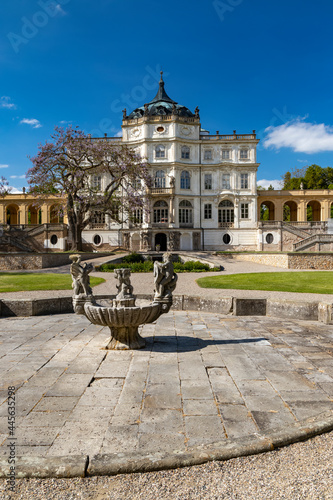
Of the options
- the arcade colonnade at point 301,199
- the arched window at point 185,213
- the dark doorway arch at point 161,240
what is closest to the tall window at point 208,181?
the arched window at point 185,213

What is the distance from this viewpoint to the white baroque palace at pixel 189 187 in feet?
145

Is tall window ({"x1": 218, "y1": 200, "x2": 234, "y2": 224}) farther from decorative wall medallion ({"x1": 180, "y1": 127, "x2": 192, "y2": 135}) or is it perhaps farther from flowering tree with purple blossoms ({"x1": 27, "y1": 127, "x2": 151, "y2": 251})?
flowering tree with purple blossoms ({"x1": 27, "y1": 127, "x2": 151, "y2": 251})

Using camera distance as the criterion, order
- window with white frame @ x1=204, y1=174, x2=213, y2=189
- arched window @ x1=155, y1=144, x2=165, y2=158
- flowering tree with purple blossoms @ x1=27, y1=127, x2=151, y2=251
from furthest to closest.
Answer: window with white frame @ x1=204, y1=174, x2=213, y2=189, arched window @ x1=155, y1=144, x2=165, y2=158, flowering tree with purple blossoms @ x1=27, y1=127, x2=151, y2=251

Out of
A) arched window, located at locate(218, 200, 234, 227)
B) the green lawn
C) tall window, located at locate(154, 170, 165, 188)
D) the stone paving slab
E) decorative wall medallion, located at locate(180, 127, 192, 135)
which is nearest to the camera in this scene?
the stone paving slab

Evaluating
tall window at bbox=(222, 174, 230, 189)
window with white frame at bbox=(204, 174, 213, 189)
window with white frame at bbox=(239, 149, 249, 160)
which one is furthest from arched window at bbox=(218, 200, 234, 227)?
window with white frame at bbox=(239, 149, 249, 160)

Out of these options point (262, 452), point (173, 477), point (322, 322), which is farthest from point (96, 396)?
point (322, 322)

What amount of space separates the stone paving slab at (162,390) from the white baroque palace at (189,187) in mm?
36523

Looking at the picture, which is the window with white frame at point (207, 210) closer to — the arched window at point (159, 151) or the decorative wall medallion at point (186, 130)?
the arched window at point (159, 151)

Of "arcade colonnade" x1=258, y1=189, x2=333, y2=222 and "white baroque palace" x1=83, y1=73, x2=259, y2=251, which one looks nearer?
"white baroque palace" x1=83, y1=73, x2=259, y2=251

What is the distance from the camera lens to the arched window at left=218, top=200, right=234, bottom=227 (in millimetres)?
45903

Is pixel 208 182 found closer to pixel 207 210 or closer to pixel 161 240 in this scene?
pixel 207 210

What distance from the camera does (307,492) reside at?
277cm

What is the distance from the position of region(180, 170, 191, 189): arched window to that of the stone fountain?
129 feet

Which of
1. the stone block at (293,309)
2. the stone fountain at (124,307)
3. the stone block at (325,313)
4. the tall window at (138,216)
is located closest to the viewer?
the stone fountain at (124,307)
